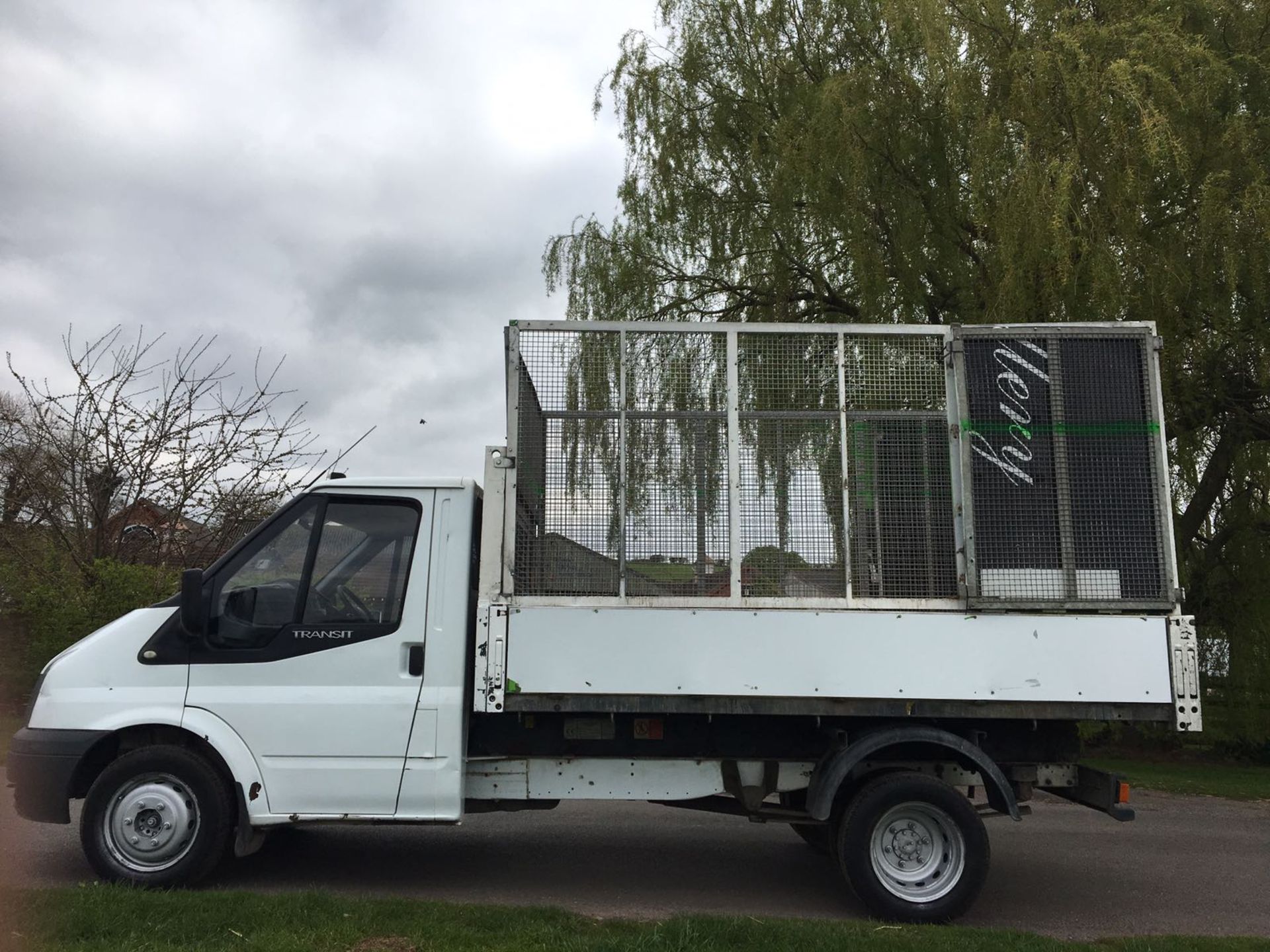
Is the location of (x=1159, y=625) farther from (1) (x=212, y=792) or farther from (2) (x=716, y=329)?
(1) (x=212, y=792)

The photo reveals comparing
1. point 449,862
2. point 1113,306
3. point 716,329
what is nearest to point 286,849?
point 449,862

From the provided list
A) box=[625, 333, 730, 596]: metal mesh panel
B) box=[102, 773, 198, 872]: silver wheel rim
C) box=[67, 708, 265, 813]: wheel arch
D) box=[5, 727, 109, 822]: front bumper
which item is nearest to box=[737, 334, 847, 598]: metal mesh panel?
box=[625, 333, 730, 596]: metal mesh panel

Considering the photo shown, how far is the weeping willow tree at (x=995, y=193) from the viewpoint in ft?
30.5

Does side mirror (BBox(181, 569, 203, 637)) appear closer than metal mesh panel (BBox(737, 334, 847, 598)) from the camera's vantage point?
Yes

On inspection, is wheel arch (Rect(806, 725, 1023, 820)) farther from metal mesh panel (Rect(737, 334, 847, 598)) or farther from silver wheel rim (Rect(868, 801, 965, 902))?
metal mesh panel (Rect(737, 334, 847, 598))

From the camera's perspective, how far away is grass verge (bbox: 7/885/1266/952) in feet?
15.2

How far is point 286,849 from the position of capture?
675 centimetres

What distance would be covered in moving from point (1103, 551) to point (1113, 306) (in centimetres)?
430

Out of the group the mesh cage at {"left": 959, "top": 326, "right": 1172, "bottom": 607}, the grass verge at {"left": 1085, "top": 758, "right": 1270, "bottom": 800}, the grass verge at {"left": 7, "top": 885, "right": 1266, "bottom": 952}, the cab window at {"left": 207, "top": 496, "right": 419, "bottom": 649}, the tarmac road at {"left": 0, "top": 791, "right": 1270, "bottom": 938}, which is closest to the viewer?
the grass verge at {"left": 7, "top": 885, "right": 1266, "bottom": 952}

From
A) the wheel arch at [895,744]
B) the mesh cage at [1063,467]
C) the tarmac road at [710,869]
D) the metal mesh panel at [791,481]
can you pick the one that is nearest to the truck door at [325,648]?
the tarmac road at [710,869]

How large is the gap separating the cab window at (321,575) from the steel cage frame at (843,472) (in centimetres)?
62

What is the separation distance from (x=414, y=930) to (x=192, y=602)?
Answer: 6.83 feet

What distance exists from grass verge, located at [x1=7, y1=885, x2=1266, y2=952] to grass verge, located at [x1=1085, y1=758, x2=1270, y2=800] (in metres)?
5.94

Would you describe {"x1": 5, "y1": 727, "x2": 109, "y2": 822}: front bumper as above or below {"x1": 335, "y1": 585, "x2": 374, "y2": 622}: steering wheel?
below
